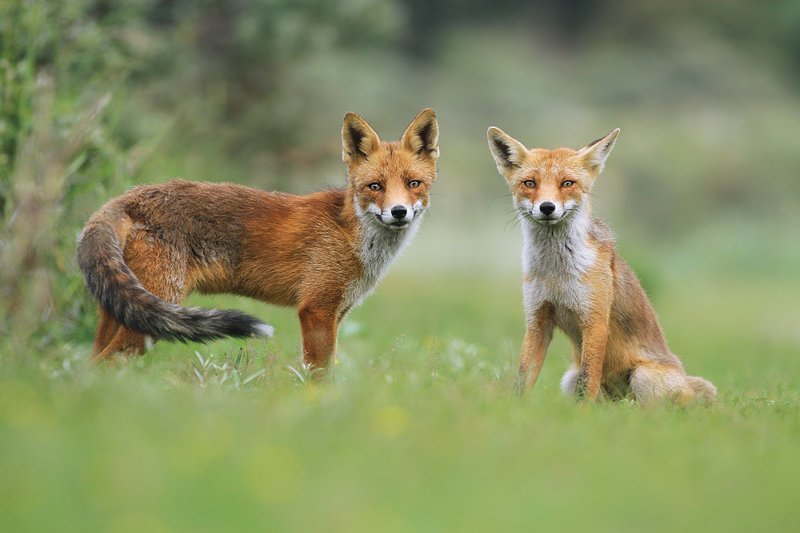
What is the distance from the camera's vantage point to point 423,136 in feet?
24.6

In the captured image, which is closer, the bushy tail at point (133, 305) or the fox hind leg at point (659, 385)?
the bushy tail at point (133, 305)

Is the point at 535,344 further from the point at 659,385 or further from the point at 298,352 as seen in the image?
the point at 298,352

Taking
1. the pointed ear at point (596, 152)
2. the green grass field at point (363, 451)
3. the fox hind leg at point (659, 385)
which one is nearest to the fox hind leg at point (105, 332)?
the green grass field at point (363, 451)

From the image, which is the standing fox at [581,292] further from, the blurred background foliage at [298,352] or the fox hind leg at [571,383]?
the blurred background foliage at [298,352]

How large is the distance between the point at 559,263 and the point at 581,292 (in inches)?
10.5

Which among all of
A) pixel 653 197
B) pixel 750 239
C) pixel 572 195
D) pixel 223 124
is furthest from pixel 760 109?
pixel 572 195

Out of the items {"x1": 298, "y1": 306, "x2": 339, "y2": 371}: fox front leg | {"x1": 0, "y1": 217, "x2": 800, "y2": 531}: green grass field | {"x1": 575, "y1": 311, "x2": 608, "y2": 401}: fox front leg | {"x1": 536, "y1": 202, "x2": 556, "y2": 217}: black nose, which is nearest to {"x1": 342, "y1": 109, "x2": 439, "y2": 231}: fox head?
{"x1": 298, "y1": 306, "x2": 339, "y2": 371}: fox front leg

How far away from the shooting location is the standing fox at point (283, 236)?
6531 millimetres

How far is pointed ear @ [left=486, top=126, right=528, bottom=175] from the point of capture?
736 cm

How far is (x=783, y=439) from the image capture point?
556 centimetres

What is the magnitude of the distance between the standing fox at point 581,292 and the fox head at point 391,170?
526 millimetres

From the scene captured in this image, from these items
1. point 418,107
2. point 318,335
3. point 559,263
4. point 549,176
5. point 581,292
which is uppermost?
point 549,176

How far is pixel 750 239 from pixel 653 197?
15.0 feet

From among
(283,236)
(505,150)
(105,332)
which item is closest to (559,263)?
(505,150)
